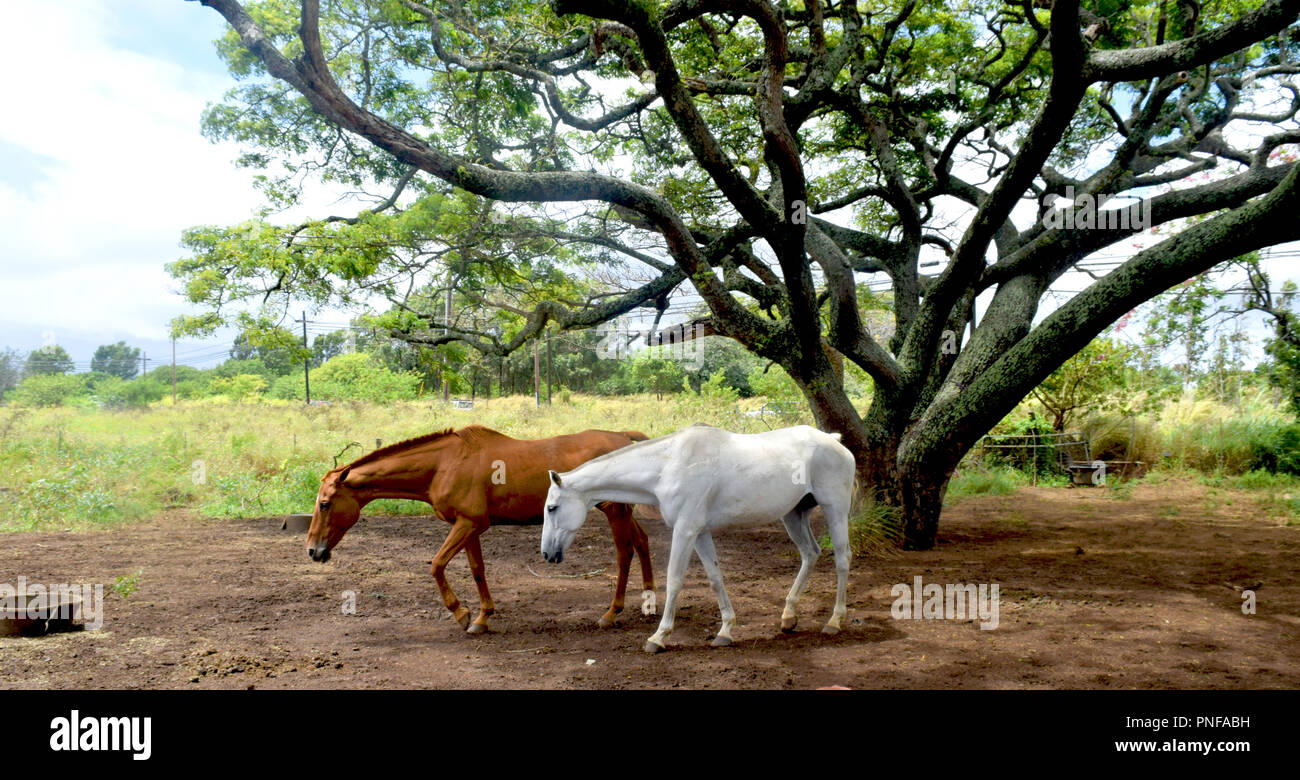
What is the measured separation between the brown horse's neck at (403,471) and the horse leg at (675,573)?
5.90 feet

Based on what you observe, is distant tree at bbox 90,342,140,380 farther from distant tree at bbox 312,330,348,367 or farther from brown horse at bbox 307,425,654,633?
brown horse at bbox 307,425,654,633

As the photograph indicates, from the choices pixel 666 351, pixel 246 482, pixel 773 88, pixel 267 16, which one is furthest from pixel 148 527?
pixel 666 351

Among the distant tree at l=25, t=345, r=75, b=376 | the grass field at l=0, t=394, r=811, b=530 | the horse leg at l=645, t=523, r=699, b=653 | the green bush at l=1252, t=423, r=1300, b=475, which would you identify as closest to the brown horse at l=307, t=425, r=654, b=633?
the horse leg at l=645, t=523, r=699, b=653

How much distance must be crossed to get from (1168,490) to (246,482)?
14.8 metres

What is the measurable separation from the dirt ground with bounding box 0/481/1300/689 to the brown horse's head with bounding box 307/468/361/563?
0.64 meters

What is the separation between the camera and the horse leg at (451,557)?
5115mm

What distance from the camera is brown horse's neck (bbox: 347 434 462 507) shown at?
5.21m

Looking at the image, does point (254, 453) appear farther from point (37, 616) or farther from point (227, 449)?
point (37, 616)

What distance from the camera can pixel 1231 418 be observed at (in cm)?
1459

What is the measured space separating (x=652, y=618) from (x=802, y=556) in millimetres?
1193

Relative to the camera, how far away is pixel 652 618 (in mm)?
5504

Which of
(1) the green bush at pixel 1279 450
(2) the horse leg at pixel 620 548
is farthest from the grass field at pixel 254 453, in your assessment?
(2) the horse leg at pixel 620 548

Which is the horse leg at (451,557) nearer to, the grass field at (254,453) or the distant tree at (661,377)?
the grass field at (254,453)

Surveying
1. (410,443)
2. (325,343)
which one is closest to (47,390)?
(325,343)
